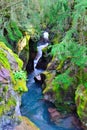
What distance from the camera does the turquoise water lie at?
14481mm

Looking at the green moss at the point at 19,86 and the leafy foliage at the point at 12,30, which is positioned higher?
the green moss at the point at 19,86

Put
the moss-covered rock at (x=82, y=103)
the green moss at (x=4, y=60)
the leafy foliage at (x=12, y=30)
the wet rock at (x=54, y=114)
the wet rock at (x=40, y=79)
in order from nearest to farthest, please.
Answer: the green moss at (x=4, y=60) < the moss-covered rock at (x=82, y=103) < the wet rock at (x=54, y=114) < the leafy foliage at (x=12, y=30) < the wet rock at (x=40, y=79)

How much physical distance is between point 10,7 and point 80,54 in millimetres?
6101

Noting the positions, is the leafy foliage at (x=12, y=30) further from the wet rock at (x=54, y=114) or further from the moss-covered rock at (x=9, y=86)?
the moss-covered rock at (x=9, y=86)

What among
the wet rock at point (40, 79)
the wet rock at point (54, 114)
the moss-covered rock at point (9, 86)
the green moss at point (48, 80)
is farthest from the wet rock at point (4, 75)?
the wet rock at point (40, 79)

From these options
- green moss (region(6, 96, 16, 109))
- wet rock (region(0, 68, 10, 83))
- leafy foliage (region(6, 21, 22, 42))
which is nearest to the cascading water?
leafy foliage (region(6, 21, 22, 42))

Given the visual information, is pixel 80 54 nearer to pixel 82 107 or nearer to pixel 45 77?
pixel 82 107

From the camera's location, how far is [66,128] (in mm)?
14242

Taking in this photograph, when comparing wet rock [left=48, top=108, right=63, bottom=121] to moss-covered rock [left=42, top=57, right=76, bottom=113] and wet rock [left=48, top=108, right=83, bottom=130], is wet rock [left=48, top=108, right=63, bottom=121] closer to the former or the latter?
wet rock [left=48, top=108, right=83, bottom=130]

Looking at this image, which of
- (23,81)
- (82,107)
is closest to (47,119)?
(82,107)

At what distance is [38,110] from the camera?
16.4 m

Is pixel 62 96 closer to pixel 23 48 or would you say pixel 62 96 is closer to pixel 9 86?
pixel 23 48

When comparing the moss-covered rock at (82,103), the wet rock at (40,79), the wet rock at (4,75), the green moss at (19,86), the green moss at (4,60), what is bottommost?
the wet rock at (40,79)

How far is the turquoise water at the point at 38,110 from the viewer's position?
14.5 meters
